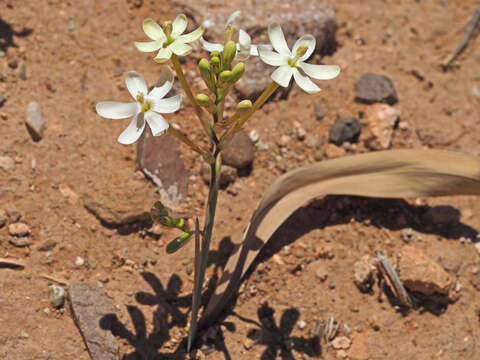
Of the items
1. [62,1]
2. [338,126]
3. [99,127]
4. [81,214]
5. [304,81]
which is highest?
[62,1]

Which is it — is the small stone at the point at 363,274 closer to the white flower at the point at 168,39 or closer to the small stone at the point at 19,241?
the white flower at the point at 168,39

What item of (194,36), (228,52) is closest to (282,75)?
(228,52)

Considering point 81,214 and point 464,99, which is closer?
point 81,214

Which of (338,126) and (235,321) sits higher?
(338,126)

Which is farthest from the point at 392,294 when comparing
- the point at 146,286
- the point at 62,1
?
the point at 62,1

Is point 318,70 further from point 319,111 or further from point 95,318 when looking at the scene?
point 95,318

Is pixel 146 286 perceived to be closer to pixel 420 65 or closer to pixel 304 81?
pixel 304 81
